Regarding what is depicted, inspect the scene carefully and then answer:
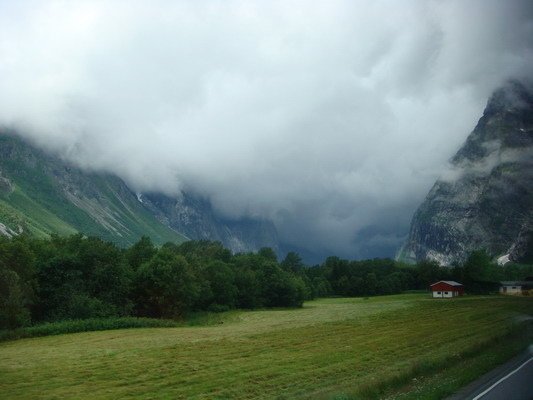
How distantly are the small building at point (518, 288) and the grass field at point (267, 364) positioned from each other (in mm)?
61877

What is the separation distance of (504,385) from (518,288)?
102 meters

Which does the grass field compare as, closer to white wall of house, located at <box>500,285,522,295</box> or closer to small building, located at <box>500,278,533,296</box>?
small building, located at <box>500,278,533,296</box>

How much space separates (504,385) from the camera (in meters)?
20.5

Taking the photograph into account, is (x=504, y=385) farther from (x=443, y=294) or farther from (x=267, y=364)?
(x=443, y=294)

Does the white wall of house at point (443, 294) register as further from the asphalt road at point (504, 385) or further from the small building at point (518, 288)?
the asphalt road at point (504, 385)

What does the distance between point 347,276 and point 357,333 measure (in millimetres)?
154856

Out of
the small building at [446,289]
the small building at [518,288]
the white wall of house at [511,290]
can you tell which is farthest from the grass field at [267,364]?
the small building at [446,289]

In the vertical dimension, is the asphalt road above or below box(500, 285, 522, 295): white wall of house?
below

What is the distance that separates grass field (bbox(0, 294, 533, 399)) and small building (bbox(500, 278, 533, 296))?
6188cm

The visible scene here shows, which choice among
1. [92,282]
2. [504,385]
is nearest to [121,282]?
[92,282]

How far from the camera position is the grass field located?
78.0 feet

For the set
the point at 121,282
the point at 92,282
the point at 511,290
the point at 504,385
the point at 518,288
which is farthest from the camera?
the point at 511,290

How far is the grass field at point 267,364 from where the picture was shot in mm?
23766

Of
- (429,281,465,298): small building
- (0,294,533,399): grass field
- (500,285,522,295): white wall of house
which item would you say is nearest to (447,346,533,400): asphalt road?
(0,294,533,399): grass field
